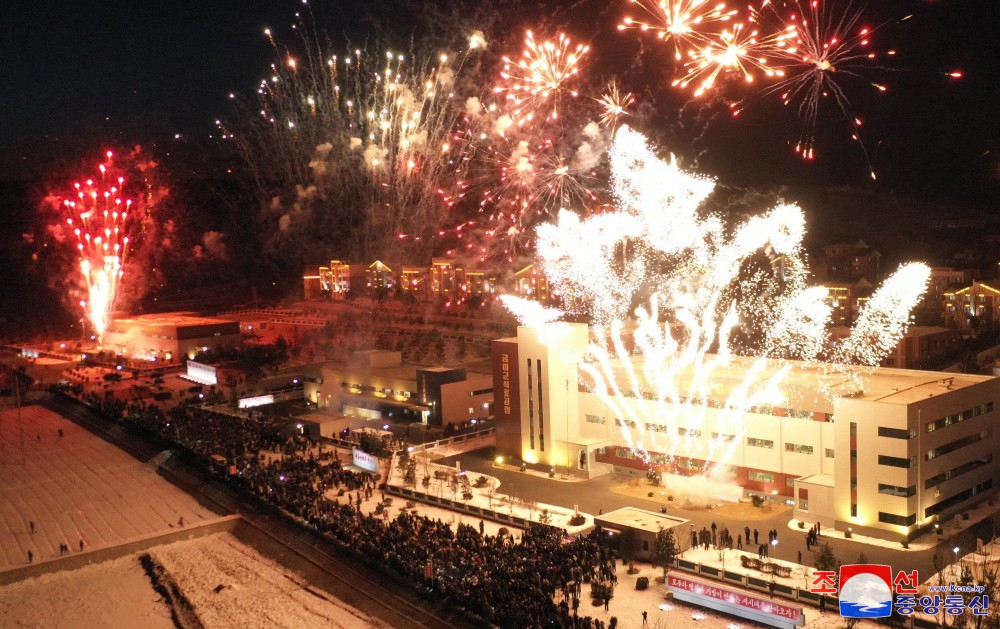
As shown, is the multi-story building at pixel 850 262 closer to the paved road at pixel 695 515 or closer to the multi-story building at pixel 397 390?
the multi-story building at pixel 397 390

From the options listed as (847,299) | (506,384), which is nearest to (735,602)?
(506,384)

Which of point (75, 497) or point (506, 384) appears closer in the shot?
point (75, 497)

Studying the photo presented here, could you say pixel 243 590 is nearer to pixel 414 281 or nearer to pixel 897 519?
pixel 897 519

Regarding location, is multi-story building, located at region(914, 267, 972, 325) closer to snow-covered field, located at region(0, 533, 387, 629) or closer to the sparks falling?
snow-covered field, located at region(0, 533, 387, 629)

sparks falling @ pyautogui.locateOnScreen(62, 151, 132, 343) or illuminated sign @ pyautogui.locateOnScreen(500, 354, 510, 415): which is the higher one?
sparks falling @ pyautogui.locateOnScreen(62, 151, 132, 343)

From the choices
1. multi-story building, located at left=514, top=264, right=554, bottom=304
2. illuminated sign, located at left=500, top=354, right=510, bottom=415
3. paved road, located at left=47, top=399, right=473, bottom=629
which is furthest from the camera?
multi-story building, located at left=514, top=264, right=554, bottom=304

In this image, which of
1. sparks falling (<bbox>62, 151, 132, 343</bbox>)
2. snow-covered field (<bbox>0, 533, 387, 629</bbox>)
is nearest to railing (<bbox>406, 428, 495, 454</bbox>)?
snow-covered field (<bbox>0, 533, 387, 629</bbox>)

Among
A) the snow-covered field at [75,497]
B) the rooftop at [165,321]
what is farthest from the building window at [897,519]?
the rooftop at [165,321]
